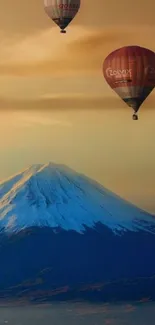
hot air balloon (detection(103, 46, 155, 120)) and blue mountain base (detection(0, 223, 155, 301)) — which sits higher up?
hot air balloon (detection(103, 46, 155, 120))

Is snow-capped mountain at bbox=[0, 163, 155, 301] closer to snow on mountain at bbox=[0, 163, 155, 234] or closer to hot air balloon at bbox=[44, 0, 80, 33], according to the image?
snow on mountain at bbox=[0, 163, 155, 234]

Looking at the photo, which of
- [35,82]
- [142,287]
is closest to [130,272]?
[142,287]

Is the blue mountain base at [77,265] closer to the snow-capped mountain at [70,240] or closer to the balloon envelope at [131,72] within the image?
the snow-capped mountain at [70,240]

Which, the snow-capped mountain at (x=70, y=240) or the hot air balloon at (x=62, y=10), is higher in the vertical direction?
the hot air balloon at (x=62, y=10)

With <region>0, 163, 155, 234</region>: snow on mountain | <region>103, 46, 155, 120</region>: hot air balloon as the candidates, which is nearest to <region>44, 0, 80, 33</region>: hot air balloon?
<region>103, 46, 155, 120</region>: hot air balloon

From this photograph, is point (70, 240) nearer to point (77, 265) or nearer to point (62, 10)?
point (77, 265)

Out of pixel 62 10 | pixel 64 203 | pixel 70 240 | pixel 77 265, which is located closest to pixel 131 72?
pixel 62 10

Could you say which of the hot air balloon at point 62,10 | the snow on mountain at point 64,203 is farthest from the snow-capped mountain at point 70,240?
the hot air balloon at point 62,10
